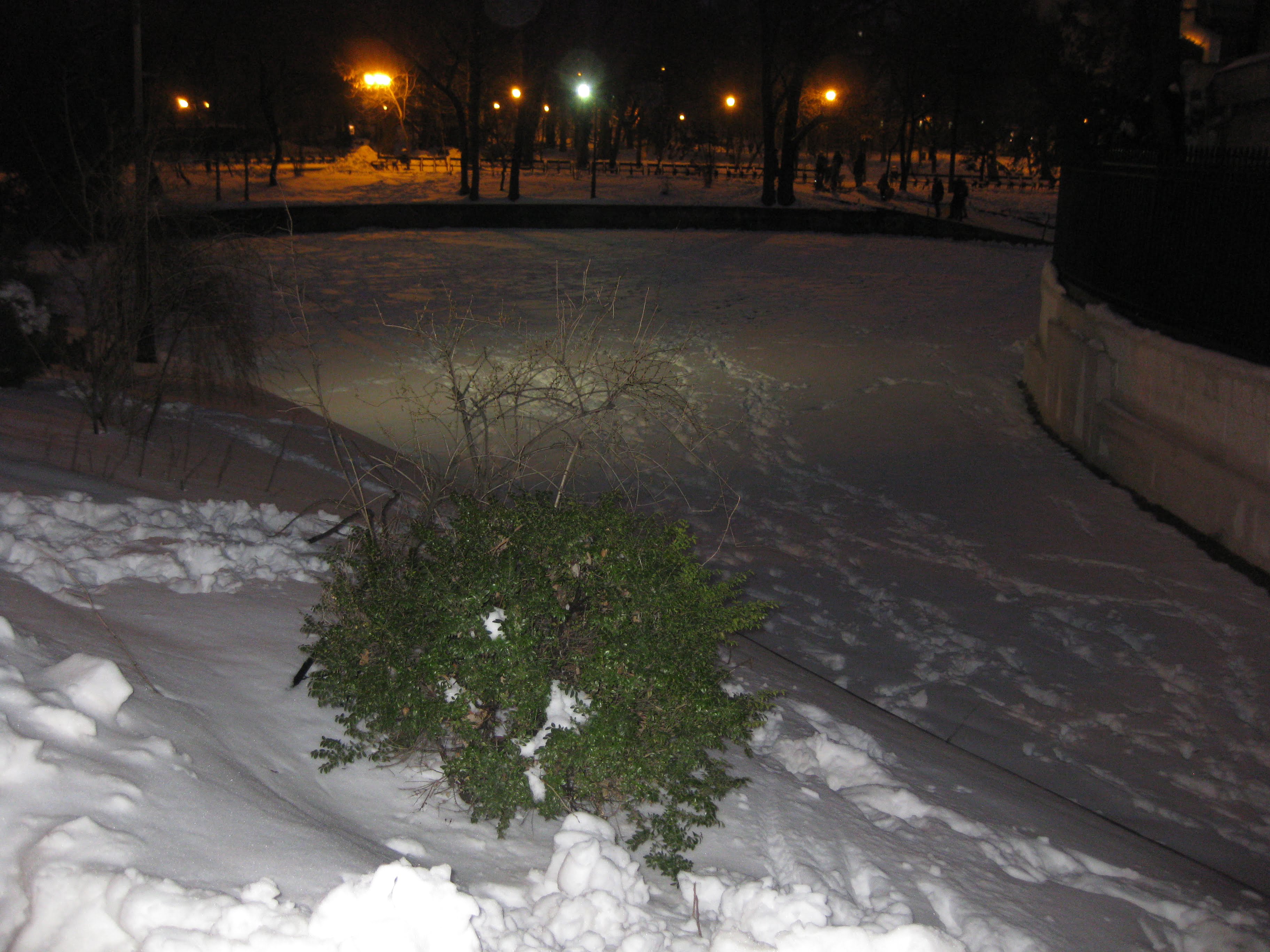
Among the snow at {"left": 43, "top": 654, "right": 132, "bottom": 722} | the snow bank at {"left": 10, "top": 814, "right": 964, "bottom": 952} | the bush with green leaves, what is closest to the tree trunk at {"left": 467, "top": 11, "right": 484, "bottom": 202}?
the bush with green leaves

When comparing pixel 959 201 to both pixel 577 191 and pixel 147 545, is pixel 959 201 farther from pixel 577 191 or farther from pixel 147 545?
pixel 147 545

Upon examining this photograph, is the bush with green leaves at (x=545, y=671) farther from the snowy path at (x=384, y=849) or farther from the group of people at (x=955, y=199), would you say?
the group of people at (x=955, y=199)

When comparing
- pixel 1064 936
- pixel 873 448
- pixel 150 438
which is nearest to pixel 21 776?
pixel 1064 936

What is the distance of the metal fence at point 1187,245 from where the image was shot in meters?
8.88

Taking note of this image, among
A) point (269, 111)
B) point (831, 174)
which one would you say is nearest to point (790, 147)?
point (831, 174)

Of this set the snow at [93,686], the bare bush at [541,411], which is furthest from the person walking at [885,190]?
Answer: the snow at [93,686]

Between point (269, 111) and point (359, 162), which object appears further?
point (359, 162)

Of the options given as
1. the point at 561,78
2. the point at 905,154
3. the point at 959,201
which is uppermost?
the point at 561,78

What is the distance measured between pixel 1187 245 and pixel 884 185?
38648mm

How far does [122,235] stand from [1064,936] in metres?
8.93

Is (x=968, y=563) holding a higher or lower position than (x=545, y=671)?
lower

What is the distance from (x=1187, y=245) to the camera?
1011 centimetres

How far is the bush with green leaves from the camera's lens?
12.2 feet

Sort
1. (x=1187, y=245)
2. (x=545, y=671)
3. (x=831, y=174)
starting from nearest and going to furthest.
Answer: (x=545, y=671)
(x=1187, y=245)
(x=831, y=174)
